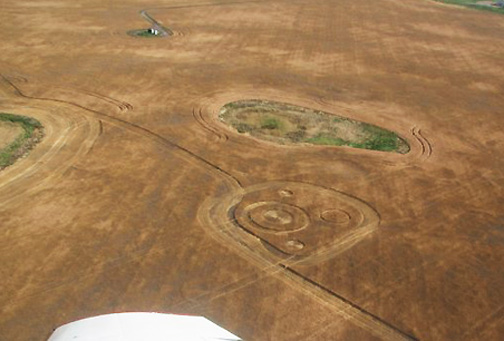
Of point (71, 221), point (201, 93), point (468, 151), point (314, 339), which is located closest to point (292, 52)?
point (201, 93)

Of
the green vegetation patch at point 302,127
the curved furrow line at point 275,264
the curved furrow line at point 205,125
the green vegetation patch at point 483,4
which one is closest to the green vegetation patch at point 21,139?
the curved furrow line at point 275,264

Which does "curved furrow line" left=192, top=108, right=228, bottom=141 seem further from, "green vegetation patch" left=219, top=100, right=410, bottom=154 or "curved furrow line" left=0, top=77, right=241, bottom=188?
"curved furrow line" left=0, top=77, right=241, bottom=188

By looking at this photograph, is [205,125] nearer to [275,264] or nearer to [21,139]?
[21,139]

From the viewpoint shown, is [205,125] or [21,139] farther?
[205,125]

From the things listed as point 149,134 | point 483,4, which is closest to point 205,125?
point 149,134

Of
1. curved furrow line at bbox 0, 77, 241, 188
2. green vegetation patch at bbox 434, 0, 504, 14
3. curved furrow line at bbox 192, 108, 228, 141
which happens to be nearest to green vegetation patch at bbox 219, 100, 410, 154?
curved furrow line at bbox 192, 108, 228, 141

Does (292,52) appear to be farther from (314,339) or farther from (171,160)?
(314,339)
